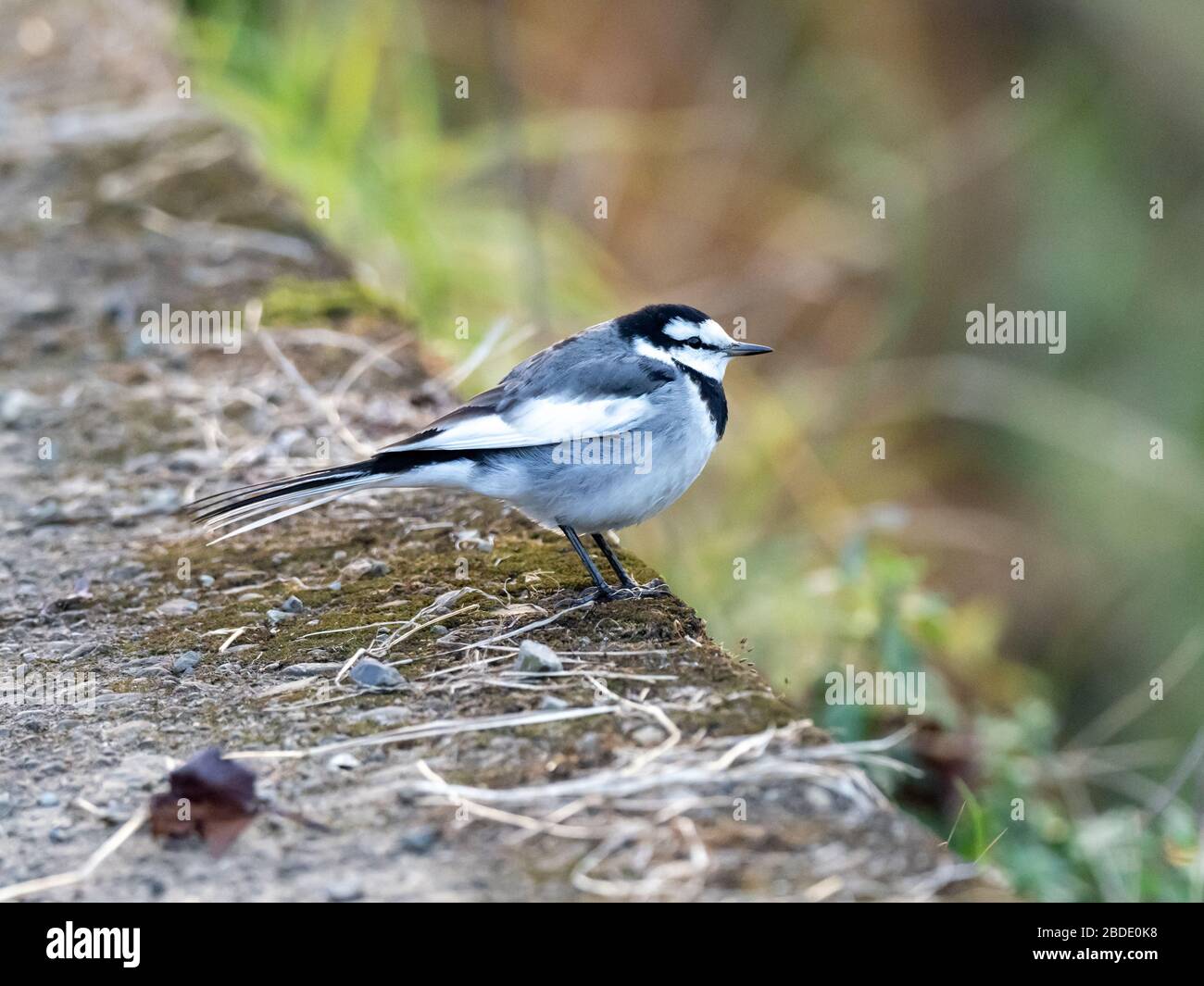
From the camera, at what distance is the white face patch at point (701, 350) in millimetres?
3932

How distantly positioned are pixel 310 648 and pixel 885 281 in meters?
5.18

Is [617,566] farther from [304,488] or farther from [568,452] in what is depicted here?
[304,488]

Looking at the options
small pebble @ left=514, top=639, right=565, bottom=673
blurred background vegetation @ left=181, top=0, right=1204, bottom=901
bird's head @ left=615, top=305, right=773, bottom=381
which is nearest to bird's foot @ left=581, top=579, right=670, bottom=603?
small pebble @ left=514, top=639, right=565, bottom=673

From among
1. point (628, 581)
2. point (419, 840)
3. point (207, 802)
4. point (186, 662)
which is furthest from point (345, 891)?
point (628, 581)

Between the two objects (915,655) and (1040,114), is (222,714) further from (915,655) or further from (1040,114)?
(1040,114)

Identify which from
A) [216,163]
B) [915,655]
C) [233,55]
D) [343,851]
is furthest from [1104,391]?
[343,851]

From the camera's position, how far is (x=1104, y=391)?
6988 mm

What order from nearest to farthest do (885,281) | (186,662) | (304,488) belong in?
(186,662) → (304,488) → (885,281)

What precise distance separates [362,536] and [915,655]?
183cm

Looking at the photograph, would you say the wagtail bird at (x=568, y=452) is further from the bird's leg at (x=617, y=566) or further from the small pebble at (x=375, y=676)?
the small pebble at (x=375, y=676)

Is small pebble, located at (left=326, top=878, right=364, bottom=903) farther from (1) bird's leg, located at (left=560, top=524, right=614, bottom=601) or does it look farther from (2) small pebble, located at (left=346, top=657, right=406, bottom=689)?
(1) bird's leg, located at (left=560, top=524, right=614, bottom=601)

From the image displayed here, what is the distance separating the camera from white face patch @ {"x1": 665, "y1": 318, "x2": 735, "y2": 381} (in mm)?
3932

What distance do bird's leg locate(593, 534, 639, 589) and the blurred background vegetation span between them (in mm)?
887

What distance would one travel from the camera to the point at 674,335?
393cm
